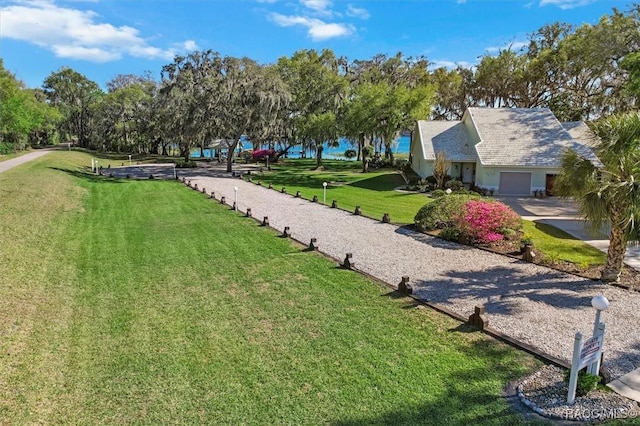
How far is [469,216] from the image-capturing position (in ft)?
43.1

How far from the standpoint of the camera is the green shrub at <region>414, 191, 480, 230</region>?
46.5ft

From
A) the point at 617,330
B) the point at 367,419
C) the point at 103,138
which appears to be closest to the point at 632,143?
the point at 617,330

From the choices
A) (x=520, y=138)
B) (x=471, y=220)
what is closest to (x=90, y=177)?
(x=471, y=220)

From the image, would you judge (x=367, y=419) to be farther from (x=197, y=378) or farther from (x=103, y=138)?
(x=103, y=138)

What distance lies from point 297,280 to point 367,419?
Answer: 4844 millimetres

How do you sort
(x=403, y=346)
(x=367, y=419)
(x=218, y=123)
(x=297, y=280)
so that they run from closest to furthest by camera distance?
(x=367, y=419)
(x=403, y=346)
(x=297, y=280)
(x=218, y=123)

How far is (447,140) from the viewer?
28.9 meters

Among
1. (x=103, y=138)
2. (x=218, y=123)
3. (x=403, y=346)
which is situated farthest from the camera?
(x=103, y=138)

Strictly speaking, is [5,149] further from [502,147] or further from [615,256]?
[615,256]

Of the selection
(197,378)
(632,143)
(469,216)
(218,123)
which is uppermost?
(218,123)

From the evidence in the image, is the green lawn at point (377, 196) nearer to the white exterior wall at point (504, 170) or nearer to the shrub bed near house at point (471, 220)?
the shrub bed near house at point (471, 220)

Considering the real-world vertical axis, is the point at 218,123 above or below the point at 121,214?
above

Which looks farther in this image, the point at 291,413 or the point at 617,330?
the point at 617,330

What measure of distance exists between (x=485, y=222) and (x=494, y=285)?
4.05 metres
